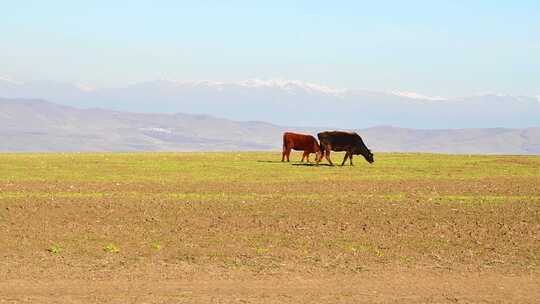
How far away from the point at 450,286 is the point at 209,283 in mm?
4718

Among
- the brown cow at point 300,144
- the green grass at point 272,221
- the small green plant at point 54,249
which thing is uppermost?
the brown cow at point 300,144

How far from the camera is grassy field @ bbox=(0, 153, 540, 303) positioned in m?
16.5

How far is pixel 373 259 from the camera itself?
771 inches

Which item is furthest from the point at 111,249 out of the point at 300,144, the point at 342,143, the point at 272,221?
the point at 300,144

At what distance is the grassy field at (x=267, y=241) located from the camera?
16500 millimetres

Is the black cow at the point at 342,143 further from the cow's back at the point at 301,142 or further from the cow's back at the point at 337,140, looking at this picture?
the cow's back at the point at 301,142

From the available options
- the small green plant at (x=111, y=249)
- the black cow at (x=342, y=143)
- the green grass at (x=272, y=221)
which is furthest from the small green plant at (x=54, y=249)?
the black cow at (x=342, y=143)

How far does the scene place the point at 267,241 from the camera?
21297mm

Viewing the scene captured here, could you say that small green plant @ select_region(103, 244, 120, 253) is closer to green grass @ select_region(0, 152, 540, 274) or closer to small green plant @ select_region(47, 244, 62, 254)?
green grass @ select_region(0, 152, 540, 274)

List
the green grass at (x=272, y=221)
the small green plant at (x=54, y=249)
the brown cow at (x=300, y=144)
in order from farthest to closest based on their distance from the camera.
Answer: the brown cow at (x=300, y=144), the small green plant at (x=54, y=249), the green grass at (x=272, y=221)

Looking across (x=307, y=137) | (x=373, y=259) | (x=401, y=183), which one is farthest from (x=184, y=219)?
(x=307, y=137)

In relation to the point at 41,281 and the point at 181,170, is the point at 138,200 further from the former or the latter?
the point at 181,170

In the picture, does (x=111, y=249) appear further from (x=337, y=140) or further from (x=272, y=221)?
(x=337, y=140)

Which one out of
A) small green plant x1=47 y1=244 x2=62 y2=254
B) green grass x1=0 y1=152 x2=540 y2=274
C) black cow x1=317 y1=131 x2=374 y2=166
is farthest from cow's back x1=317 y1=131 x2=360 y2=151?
small green plant x1=47 y1=244 x2=62 y2=254
